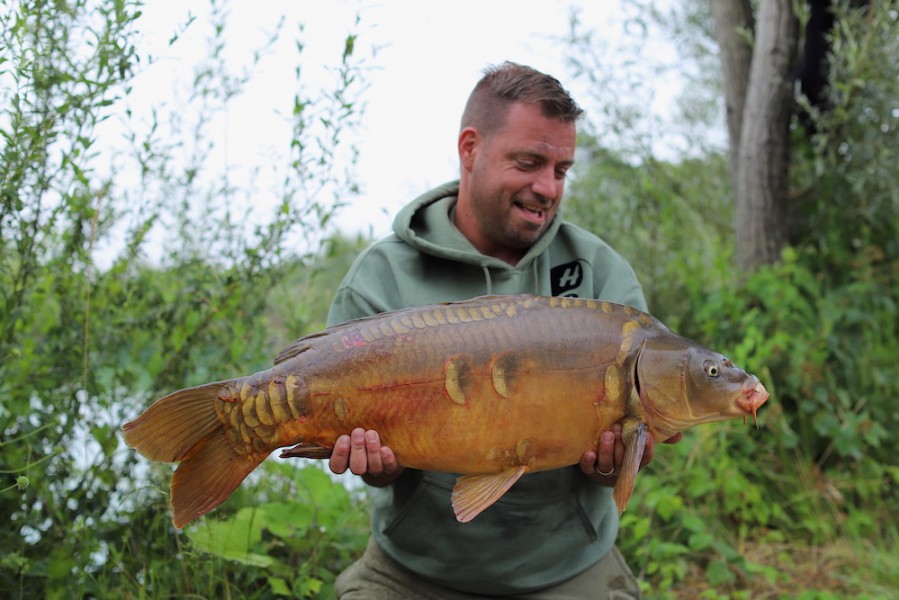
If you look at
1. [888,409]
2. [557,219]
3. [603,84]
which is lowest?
[888,409]

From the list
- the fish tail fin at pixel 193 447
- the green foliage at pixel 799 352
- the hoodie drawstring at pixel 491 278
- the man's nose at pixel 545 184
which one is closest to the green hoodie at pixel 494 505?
the hoodie drawstring at pixel 491 278

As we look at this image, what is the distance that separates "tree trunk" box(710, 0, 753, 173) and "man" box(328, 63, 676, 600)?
2.28 metres

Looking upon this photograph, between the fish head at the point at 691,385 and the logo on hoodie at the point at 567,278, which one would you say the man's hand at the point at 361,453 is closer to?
the fish head at the point at 691,385

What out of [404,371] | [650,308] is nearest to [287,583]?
[404,371]

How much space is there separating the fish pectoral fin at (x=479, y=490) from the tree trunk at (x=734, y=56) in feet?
9.55

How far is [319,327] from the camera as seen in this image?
3.25 metres

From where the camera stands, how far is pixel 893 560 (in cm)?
286

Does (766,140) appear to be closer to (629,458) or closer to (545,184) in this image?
(545,184)

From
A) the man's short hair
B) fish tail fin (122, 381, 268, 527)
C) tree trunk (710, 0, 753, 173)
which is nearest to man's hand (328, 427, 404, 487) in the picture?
fish tail fin (122, 381, 268, 527)

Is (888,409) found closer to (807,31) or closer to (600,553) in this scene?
(807,31)

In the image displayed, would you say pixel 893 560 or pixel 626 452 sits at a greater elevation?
pixel 626 452

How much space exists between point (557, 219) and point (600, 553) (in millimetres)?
807

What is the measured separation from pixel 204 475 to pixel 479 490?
0.50 metres

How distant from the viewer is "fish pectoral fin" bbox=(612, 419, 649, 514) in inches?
61.0
